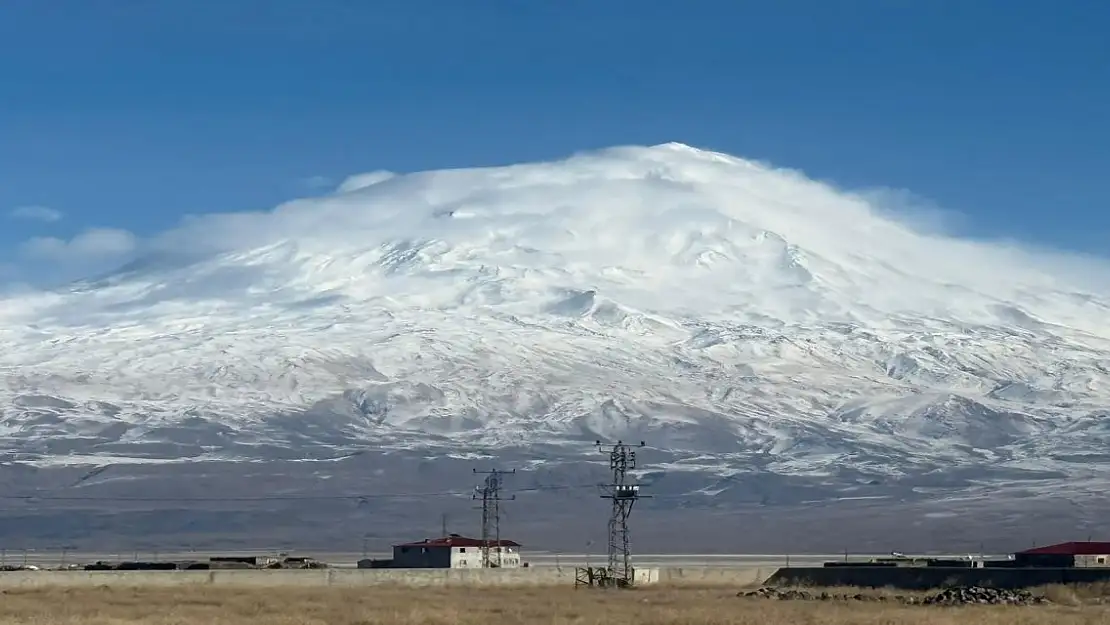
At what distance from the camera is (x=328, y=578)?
64.1 m

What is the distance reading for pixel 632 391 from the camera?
198 metres

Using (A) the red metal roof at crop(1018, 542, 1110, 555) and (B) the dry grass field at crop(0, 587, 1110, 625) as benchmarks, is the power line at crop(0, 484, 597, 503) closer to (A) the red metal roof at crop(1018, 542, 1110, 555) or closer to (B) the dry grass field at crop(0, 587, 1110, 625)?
(A) the red metal roof at crop(1018, 542, 1110, 555)

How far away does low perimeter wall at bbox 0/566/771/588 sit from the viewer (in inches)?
2442

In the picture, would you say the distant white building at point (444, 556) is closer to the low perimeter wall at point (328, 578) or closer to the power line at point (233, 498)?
the low perimeter wall at point (328, 578)

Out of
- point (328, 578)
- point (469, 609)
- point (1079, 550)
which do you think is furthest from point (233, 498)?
point (469, 609)

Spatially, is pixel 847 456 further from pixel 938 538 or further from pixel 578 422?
pixel 938 538

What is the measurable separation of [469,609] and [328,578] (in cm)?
2055

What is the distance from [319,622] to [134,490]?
119567mm

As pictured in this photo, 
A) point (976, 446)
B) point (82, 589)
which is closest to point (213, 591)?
point (82, 589)

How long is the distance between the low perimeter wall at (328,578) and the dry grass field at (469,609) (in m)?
4.71

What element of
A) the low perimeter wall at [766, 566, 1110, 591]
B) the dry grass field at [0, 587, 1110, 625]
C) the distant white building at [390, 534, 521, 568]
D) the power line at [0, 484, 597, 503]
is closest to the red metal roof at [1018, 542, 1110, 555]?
the low perimeter wall at [766, 566, 1110, 591]

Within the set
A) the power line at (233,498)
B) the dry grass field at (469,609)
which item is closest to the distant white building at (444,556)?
the dry grass field at (469,609)

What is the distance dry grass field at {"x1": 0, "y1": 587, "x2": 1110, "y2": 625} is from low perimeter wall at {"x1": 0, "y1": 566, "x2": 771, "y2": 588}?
4.71 metres

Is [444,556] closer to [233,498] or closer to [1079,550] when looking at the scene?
[1079,550]
